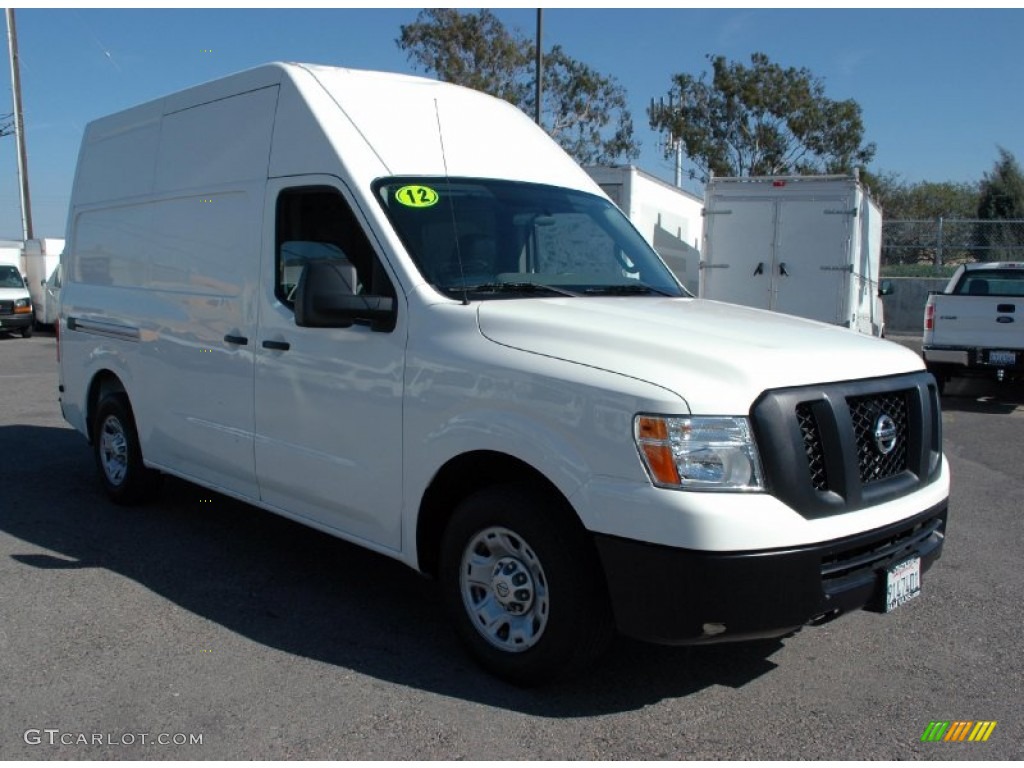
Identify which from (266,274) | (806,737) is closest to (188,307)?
(266,274)

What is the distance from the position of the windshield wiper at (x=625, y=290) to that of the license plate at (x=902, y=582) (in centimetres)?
180

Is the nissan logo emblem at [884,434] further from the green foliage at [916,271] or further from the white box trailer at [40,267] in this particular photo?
the white box trailer at [40,267]

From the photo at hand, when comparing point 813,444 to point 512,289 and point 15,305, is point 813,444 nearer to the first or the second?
point 512,289

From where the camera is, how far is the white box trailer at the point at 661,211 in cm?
1262

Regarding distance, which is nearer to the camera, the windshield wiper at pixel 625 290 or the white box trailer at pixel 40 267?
the windshield wiper at pixel 625 290

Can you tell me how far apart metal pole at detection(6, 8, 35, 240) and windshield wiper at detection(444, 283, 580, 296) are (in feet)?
105

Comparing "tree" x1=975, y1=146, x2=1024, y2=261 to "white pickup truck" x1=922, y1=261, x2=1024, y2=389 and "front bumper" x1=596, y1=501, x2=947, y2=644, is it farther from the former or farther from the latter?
"front bumper" x1=596, y1=501, x2=947, y2=644

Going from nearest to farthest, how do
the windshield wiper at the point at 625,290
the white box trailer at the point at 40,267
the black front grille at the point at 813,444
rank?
the black front grille at the point at 813,444
the windshield wiper at the point at 625,290
the white box trailer at the point at 40,267

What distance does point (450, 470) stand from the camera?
4035 millimetres

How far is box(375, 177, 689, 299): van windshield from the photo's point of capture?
14.2 feet

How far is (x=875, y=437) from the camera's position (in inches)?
145

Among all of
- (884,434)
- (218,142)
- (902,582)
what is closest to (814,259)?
(218,142)

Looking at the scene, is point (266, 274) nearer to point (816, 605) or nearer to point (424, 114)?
point (424, 114)

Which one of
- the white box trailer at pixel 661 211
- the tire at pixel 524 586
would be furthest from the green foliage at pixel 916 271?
the tire at pixel 524 586
